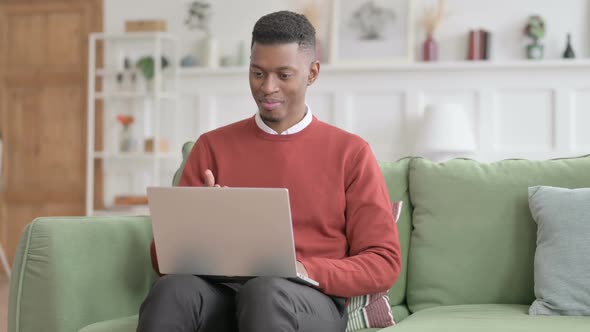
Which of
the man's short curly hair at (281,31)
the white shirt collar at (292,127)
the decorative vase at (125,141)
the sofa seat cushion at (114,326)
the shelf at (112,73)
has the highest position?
the shelf at (112,73)

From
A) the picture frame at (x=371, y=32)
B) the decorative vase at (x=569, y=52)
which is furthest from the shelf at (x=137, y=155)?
the decorative vase at (x=569, y=52)

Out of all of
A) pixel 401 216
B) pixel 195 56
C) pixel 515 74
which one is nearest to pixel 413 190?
pixel 401 216

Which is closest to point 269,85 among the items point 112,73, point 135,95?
point 135,95

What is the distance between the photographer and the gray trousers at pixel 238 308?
180 cm

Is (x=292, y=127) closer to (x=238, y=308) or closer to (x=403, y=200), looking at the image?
(x=403, y=200)

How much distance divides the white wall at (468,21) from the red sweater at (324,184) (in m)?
3.68

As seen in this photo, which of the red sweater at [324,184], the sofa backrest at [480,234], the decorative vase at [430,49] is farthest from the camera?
the decorative vase at [430,49]

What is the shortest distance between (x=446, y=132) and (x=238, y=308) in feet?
12.2

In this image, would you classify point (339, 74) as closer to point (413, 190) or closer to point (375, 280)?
point (413, 190)

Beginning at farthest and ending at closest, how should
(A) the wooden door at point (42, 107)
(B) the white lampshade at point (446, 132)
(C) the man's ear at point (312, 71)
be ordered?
1. (A) the wooden door at point (42, 107)
2. (B) the white lampshade at point (446, 132)
3. (C) the man's ear at point (312, 71)

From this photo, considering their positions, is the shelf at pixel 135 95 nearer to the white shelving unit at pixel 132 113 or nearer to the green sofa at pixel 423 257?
the white shelving unit at pixel 132 113

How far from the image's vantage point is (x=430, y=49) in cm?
577

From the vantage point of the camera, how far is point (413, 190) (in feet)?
8.49

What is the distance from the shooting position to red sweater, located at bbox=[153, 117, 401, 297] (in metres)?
2.14
